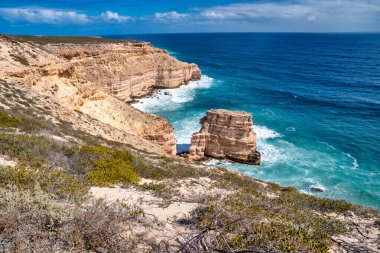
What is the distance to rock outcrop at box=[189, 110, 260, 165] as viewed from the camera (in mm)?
29141

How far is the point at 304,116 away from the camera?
46000mm

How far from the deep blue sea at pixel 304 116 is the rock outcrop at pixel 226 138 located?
49.9 inches

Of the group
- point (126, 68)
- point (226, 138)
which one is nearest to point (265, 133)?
point (226, 138)

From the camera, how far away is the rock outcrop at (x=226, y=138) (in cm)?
2914

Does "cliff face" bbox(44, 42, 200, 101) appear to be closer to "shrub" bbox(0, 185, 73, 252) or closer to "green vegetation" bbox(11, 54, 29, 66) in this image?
"green vegetation" bbox(11, 54, 29, 66)

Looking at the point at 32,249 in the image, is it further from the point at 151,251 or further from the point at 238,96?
the point at 238,96

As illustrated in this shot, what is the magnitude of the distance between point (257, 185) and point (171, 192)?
18.2ft

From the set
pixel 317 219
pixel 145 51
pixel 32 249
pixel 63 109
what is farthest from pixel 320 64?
pixel 32 249

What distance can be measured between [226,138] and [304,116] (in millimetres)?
21838

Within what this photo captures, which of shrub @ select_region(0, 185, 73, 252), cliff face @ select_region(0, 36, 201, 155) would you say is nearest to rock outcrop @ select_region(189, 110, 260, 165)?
cliff face @ select_region(0, 36, 201, 155)

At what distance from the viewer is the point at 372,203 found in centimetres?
2420

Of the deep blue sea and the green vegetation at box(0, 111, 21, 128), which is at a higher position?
the green vegetation at box(0, 111, 21, 128)

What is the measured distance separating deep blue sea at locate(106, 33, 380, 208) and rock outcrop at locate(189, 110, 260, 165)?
49.9 inches

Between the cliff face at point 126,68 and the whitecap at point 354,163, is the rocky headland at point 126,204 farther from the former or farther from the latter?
the cliff face at point 126,68
